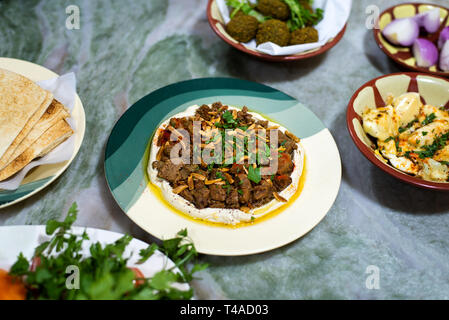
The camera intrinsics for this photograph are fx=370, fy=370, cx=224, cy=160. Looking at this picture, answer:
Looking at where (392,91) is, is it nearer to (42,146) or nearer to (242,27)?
(242,27)

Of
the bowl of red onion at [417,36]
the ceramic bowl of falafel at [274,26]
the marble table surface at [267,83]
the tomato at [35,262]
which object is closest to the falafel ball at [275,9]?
the ceramic bowl of falafel at [274,26]

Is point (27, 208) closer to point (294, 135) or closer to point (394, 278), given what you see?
Answer: point (294, 135)

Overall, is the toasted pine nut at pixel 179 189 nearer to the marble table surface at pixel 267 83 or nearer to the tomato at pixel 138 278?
the marble table surface at pixel 267 83

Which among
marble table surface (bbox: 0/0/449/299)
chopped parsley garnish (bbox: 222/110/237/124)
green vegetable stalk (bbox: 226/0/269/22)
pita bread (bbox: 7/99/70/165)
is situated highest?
green vegetable stalk (bbox: 226/0/269/22)

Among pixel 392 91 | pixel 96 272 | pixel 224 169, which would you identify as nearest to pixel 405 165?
pixel 392 91

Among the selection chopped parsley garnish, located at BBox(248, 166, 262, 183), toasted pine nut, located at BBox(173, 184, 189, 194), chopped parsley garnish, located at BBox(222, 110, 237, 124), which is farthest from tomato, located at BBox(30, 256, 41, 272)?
chopped parsley garnish, located at BBox(222, 110, 237, 124)

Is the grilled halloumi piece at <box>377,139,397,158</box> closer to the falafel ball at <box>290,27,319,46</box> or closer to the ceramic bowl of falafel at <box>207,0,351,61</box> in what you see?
the ceramic bowl of falafel at <box>207,0,351,61</box>
